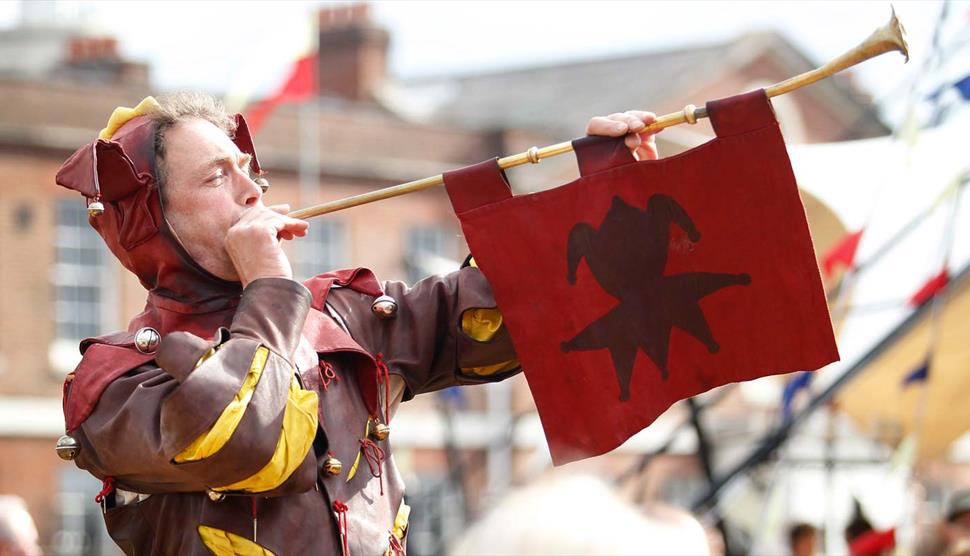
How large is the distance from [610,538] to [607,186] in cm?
68

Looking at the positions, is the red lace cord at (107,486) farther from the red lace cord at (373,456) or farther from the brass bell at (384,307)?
the brass bell at (384,307)

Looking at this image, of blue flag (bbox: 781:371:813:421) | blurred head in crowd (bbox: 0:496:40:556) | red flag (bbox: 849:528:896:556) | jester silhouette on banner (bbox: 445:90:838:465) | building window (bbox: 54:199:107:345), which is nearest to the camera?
jester silhouette on banner (bbox: 445:90:838:465)

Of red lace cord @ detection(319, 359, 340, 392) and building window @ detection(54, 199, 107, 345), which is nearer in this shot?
red lace cord @ detection(319, 359, 340, 392)

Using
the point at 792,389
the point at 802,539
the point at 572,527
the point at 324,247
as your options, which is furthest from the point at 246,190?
the point at 324,247

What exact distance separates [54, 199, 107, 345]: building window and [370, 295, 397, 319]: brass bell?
20.0 metres

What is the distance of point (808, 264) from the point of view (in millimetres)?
2723

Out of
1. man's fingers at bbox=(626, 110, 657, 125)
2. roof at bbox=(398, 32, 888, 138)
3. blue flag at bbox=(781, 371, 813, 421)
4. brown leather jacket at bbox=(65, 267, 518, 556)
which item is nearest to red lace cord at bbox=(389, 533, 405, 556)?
brown leather jacket at bbox=(65, 267, 518, 556)

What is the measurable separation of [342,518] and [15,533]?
10.8 feet

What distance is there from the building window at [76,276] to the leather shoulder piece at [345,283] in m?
20.0

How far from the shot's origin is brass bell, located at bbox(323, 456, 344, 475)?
2.61 m

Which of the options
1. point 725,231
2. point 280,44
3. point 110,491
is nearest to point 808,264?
point 725,231

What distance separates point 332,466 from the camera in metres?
2.61

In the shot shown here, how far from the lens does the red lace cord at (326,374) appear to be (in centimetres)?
268

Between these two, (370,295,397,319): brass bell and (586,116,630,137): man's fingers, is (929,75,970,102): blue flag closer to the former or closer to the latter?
(586,116,630,137): man's fingers
